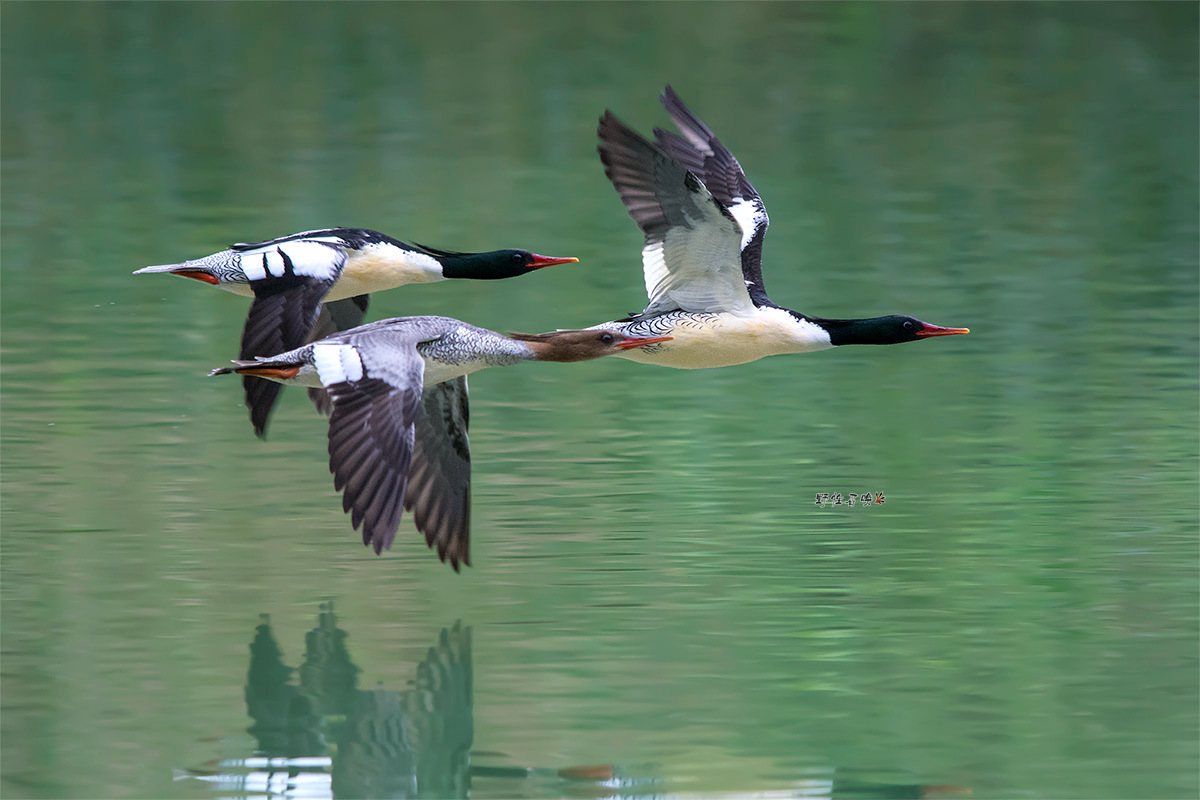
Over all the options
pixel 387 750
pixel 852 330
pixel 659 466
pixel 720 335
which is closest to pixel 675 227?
pixel 720 335

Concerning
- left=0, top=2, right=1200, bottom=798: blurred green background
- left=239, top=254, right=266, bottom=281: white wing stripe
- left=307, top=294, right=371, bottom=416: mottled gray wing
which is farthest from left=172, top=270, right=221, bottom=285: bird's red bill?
left=0, top=2, right=1200, bottom=798: blurred green background

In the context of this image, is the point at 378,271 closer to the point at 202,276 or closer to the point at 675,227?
the point at 202,276

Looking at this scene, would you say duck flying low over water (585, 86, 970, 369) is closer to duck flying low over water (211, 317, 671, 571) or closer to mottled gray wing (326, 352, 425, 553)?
duck flying low over water (211, 317, 671, 571)

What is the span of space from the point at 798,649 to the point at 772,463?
3.15m

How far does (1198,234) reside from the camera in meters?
19.8

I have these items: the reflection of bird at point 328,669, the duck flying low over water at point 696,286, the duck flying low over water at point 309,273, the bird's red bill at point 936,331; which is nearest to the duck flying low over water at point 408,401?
the duck flying low over water at point 696,286

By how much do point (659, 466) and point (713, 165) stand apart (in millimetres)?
2103

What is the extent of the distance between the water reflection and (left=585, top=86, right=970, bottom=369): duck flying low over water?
2717mm

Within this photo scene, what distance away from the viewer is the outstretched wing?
1045cm

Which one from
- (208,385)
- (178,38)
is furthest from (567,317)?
(178,38)

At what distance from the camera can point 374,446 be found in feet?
27.9

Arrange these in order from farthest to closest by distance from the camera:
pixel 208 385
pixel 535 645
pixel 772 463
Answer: pixel 208 385
pixel 772 463
pixel 535 645

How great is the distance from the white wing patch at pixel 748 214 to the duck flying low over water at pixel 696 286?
357 millimetres

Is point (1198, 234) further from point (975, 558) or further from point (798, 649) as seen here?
point (798, 649)
